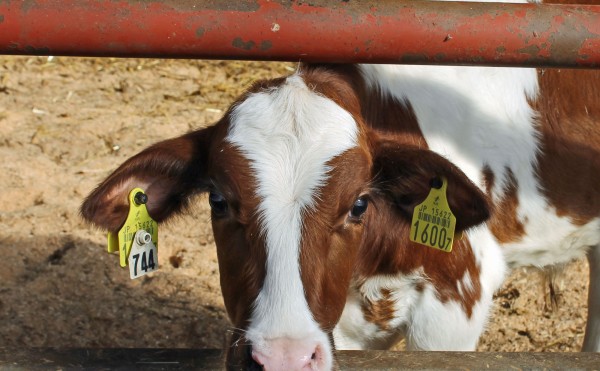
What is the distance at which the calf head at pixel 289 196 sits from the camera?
8.94 feet

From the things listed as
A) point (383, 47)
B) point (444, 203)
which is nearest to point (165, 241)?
point (444, 203)

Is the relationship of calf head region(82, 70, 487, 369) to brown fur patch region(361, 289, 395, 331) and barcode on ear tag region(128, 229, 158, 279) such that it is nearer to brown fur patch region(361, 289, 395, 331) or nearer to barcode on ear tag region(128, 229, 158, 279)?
barcode on ear tag region(128, 229, 158, 279)

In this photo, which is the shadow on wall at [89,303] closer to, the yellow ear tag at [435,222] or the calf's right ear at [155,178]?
the calf's right ear at [155,178]

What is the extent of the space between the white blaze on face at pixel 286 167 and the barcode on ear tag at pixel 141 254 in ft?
1.77

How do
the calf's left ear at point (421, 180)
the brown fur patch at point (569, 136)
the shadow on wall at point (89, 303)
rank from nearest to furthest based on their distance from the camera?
the calf's left ear at point (421, 180), the brown fur patch at point (569, 136), the shadow on wall at point (89, 303)

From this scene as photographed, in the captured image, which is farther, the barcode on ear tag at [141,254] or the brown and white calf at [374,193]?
the barcode on ear tag at [141,254]

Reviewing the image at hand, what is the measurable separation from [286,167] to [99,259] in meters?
2.78

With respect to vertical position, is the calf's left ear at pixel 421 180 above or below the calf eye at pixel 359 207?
above

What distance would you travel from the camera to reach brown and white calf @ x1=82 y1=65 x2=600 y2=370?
9.24ft

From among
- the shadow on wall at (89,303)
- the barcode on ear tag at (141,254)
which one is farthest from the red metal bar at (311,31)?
the shadow on wall at (89,303)

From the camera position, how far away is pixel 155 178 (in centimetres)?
327

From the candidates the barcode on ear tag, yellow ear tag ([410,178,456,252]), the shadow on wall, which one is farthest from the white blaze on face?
the shadow on wall

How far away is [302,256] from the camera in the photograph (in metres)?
2.79

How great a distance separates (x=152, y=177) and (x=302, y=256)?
74 centimetres
